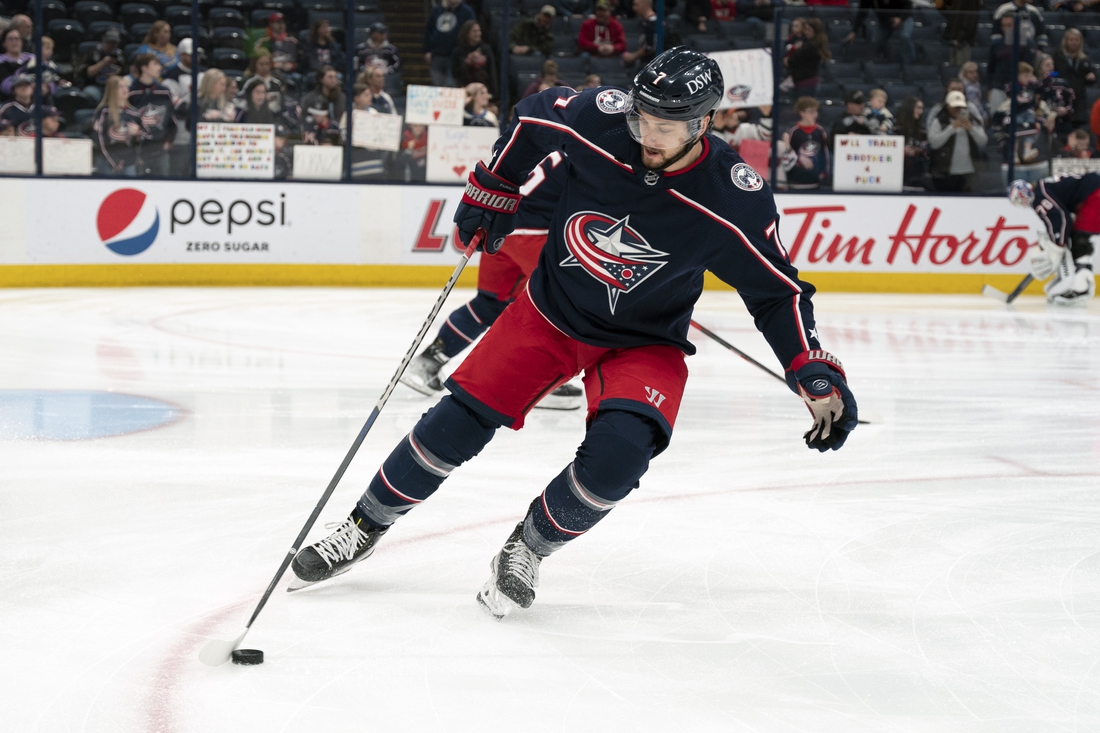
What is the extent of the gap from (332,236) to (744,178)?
23.8ft

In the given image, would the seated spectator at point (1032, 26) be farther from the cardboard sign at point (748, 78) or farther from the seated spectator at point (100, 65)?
the seated spectator at point (100, 65)

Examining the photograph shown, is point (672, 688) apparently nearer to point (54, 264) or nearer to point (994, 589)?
point (994, 589)

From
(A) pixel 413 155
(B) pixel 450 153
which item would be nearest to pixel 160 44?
(A) pixel 413 155

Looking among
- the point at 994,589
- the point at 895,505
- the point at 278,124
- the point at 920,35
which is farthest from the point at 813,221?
the point at 994,589

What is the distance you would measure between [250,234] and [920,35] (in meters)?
5.66

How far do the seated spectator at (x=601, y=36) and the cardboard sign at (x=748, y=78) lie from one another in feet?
2.69

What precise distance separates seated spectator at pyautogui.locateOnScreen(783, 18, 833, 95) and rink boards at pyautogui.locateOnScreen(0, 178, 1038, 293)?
956 millimetres

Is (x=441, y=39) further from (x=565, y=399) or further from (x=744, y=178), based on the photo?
(x=744, y=178)

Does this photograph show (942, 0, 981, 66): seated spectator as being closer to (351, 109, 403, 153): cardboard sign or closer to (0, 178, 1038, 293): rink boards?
(0, 178, 1038, 293): rink boards

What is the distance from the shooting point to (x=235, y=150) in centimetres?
888

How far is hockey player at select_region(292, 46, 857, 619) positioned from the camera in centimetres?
215

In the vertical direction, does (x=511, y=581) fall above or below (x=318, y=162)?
below

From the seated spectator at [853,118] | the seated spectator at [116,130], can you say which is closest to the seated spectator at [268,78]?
the seated spectator at [116,130]

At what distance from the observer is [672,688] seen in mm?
1988
